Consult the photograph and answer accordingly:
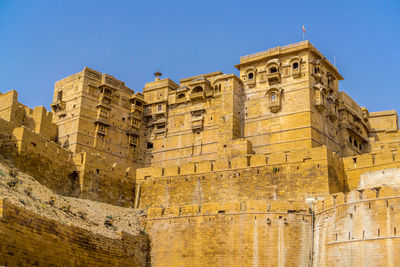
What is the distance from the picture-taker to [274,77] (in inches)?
1679

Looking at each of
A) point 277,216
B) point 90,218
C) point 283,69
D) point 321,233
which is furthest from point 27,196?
point 283,69

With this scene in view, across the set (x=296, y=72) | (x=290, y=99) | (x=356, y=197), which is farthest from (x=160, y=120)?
(x=356, y=197)

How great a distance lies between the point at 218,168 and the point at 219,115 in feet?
34.4

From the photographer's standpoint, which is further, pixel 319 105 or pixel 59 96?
pixel 59 96

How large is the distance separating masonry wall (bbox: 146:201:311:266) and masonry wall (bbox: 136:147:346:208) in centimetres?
352

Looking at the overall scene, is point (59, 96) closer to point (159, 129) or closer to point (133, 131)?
point (133, 131)

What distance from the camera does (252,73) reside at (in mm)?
44250

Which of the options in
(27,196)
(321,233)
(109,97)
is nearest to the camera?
(27,196)

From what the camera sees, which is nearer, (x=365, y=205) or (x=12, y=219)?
(x=12, y=219)

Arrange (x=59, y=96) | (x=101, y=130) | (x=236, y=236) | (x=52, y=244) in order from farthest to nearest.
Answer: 1. (x=59, y=96)
2. (x=101, y=130)
3. (x=236, y=236)
4. (x=52, y=244)

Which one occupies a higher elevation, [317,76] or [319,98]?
[317,76]

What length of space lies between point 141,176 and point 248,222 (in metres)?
10.7

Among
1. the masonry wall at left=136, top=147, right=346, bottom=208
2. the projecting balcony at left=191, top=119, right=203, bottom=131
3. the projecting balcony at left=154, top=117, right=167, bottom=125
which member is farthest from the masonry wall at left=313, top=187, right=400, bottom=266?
the projecting balcony at left=154, top=117, right=167, bottom=125

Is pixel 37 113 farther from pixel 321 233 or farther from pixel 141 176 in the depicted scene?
pixel 321 233
